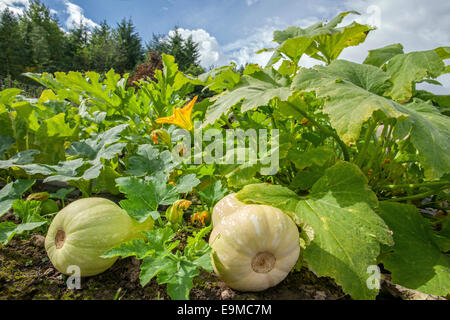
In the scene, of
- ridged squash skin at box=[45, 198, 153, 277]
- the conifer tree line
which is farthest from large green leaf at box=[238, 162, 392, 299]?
the conifer tree line

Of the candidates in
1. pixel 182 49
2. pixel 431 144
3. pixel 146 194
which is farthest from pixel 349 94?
pixel 182 49

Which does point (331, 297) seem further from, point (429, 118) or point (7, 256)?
point (7, 256)

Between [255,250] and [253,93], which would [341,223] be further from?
[253,93]

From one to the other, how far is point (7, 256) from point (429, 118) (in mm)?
1986

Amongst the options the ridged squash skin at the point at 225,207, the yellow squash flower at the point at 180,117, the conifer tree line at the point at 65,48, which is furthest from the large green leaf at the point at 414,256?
the conifer tree line at the point at 65,48

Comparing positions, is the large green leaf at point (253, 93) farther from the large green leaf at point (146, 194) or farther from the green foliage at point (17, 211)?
the green foliage at point (17, 211)

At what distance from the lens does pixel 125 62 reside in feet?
144

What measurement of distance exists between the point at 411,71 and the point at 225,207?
109cm

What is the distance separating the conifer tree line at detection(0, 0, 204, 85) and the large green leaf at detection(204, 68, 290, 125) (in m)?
38.9

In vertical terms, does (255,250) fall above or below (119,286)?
above

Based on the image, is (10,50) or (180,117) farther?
(10,50)

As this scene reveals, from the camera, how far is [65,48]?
144 ft

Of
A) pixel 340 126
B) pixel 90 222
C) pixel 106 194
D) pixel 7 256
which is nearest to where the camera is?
pixel 340 126
